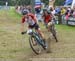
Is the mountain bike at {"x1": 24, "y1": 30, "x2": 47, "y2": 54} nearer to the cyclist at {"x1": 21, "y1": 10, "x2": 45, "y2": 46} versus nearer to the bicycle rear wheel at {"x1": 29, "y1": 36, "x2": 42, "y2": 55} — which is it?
the bicycle rear wheel at {"x1": 29, "y1": 36, "x2": 42, "y2": 55}

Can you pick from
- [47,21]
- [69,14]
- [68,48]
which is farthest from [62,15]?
[68,48]

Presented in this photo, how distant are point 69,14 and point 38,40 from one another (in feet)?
59.4

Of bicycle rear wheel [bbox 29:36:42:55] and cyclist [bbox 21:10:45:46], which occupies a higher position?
cyclist [bbox 21:10:45:46]

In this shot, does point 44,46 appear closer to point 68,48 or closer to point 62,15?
point 68,48

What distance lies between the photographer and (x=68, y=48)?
15.7 m

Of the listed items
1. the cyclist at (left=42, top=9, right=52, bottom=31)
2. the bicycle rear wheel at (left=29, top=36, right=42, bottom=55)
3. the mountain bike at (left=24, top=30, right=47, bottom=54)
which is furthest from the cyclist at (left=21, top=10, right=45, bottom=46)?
the cyclist at (left=42, top=9, right=52, bottom=31)

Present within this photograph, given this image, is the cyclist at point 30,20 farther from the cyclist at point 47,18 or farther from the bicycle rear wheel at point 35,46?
the cyclist at point 47,18

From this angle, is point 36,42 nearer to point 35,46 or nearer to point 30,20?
point 35,46

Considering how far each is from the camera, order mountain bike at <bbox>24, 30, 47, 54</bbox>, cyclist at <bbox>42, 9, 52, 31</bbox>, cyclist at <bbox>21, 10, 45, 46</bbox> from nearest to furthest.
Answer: mountain bike at <bbox>24, 30, 47, 54</bbox> < cyclist at <bbox>21, 10, 45, 46</bbox> < cyclist at <bbox>42, 9, 52, 31</bbox>

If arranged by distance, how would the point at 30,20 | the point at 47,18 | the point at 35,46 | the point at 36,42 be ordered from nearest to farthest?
the point at 36,42 < the point at 35,46 < the point at 30,20 < the point at 47,18

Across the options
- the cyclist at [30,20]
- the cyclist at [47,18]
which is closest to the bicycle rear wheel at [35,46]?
the cyclist at [30,20]

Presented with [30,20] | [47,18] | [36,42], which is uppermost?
[30,20]

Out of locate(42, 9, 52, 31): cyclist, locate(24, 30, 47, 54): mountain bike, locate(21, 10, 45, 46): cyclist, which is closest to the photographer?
locate(24, 30, 47, 54): mountain bike

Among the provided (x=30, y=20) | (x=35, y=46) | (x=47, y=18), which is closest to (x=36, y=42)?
(x=35, y=46)
